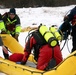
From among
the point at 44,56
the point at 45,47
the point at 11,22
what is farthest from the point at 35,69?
the point at 11,22

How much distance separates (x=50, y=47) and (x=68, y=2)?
101 ft

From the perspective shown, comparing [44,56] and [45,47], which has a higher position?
[45,47]

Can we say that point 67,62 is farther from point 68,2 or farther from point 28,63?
point 68,2

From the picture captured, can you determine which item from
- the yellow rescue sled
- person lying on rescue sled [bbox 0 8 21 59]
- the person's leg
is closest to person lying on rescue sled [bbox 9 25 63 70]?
the person's leg

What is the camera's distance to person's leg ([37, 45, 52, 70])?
650 cm

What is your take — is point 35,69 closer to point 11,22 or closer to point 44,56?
point 44,56

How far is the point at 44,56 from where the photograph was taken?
258 inches

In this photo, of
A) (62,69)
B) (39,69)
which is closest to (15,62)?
(39,69)

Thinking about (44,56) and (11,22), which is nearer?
(44,56)

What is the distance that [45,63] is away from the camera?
662cm

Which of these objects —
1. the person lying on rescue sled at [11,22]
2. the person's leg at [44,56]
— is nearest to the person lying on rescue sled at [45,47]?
the person's leg at [44,56]

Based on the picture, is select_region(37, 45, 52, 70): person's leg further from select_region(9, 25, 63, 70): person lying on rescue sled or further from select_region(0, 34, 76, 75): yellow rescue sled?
select_region(0, 34, 76, 75): yellow rescue sled

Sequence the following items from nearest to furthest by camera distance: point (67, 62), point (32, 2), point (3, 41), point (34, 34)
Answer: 1. point (67, 62)
2. point (34, 34)
3. point (3, 41)
4. point (32, 2)

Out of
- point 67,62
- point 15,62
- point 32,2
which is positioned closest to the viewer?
point 67,62
